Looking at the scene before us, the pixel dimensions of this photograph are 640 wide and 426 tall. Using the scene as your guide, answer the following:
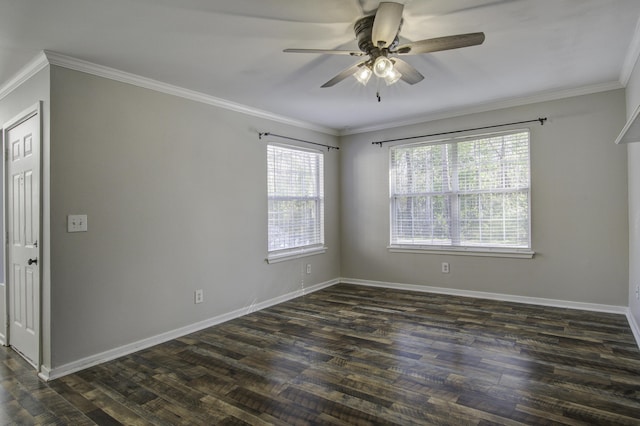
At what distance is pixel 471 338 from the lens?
3.37 meters

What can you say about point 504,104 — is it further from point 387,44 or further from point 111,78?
point 111,78

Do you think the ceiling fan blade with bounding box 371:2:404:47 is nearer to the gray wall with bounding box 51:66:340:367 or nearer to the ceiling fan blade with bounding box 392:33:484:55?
the ceiling fan blade with bounding box 392:33:484:55

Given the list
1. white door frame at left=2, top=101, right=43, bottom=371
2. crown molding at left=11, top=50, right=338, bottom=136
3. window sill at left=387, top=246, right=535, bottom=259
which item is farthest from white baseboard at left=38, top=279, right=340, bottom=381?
crown molding at left=11, top=50, right=338, bottom=136

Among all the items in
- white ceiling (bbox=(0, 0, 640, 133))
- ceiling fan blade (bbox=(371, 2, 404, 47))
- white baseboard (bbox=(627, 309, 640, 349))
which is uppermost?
white ceiling (bbox=(0, 0, 640, 133))

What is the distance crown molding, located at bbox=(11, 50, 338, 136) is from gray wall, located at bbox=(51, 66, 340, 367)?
6cm

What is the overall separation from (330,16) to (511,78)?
2.23 meters

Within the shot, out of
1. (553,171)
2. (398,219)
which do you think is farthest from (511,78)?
(398,219)

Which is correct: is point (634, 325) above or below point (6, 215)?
below

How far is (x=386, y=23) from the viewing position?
209 cm

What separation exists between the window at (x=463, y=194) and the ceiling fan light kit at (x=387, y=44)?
2409 millimetres

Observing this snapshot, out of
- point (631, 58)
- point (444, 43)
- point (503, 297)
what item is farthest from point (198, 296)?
point (631, 58)

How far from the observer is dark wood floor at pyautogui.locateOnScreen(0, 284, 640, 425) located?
7.23 feet

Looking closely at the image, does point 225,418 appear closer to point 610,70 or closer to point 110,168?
point 110,168

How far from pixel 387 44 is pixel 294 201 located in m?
3.04
